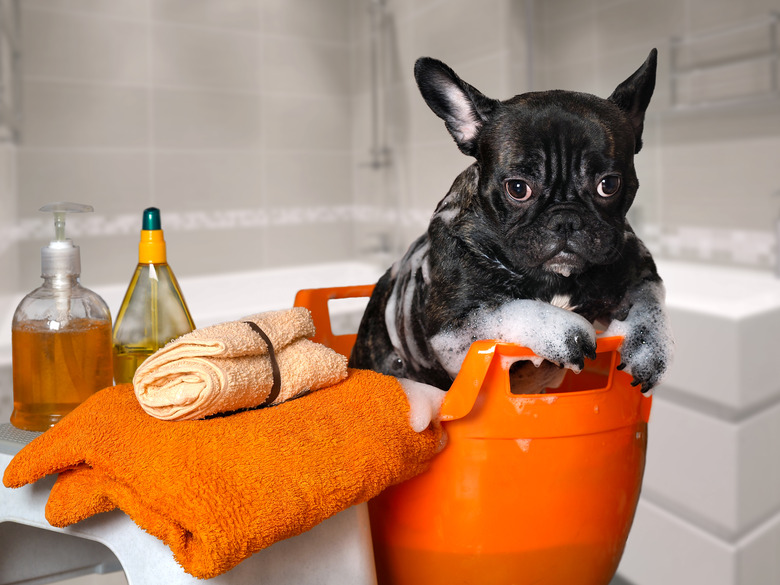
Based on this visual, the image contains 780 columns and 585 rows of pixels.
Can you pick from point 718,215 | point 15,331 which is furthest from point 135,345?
point 718,215

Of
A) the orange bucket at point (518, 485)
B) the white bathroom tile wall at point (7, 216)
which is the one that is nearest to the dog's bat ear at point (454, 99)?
the orange bucket at point (518, 485)

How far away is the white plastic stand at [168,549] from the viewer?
0.52 metres

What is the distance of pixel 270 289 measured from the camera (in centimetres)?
298

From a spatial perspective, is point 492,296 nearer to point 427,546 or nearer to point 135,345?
point 427,546

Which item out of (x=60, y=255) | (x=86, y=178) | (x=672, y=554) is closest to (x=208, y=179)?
(x=86, y=178)

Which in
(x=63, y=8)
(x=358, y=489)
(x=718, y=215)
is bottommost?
(x=358, y=489)

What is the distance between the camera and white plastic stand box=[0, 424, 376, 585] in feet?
1.71

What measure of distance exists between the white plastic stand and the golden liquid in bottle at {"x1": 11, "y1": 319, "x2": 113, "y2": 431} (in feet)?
0.08

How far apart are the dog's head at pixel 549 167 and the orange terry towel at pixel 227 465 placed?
178mm

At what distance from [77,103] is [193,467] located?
2.55 metres

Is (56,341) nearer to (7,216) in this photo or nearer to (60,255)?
(60,255)

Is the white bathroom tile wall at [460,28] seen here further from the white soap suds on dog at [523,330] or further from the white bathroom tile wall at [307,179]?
the white soap suds on dog at [523,330]

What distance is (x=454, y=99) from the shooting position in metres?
0.65

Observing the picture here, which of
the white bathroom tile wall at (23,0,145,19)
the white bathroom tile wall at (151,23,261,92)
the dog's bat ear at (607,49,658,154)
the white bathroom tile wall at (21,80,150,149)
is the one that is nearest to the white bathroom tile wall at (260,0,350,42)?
the white bathroom tile wall at (151,23,261,92)
